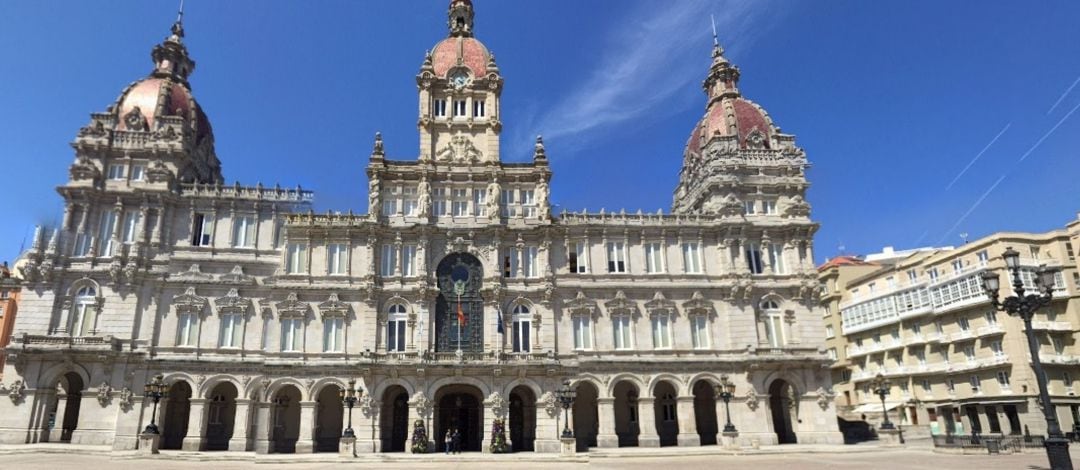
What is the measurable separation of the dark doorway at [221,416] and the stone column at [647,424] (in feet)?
91.4

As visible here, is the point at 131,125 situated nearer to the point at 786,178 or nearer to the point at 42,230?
the point at 42,230

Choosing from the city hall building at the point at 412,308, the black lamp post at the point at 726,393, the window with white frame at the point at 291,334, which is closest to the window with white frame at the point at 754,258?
the city hall building at the point at 412,308

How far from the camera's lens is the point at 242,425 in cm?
4278

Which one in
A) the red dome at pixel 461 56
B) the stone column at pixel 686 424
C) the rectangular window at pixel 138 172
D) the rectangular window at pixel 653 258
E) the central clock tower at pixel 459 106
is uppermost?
the red dome at pixel 461 56

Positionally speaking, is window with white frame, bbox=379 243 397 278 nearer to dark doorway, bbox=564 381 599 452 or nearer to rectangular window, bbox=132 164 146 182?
dark doorway, bbox=564 381 599 452

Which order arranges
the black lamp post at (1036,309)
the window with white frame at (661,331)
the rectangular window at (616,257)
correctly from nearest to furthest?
the black lamp post at (1036,309), the window with white frame at (661,331), the rectangular window at (616,257)

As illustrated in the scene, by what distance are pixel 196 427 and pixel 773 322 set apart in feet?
133

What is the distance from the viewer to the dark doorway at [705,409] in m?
48.4

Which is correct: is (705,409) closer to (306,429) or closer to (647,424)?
(647,424)

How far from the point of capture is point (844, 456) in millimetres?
36844

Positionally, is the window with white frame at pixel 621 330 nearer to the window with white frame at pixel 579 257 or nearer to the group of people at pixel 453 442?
the window with white frame at pixel 579 257

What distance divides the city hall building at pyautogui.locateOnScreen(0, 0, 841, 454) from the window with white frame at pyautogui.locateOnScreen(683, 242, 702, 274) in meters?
0.16

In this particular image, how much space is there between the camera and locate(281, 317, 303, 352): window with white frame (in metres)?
45.0

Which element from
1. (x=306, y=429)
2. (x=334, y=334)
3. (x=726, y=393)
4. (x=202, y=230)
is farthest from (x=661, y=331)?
(x=202, y=230)
